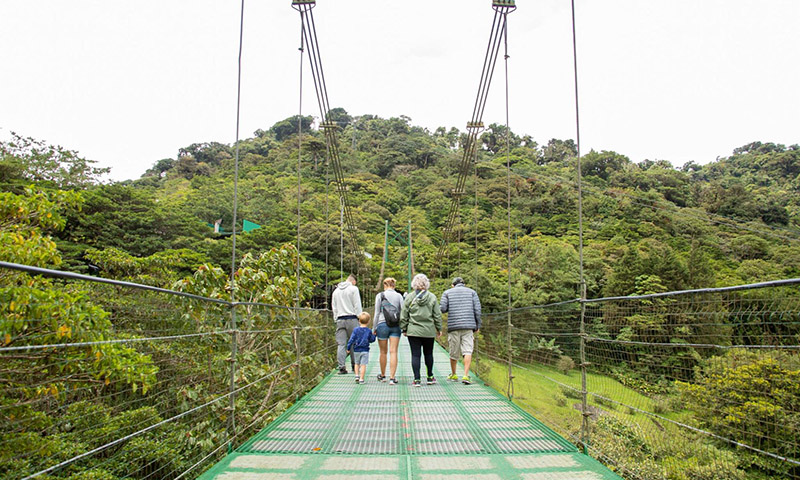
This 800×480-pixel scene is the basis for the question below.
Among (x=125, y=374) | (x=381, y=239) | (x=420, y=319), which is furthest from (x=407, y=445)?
(x=381, y=239)

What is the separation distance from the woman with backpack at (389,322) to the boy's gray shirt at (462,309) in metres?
0.40

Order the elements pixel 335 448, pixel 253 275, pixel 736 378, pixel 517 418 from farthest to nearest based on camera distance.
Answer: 1. pixel 253 275
2. pixel 517 418
3. pixel 335 448
4. pixel 736 378

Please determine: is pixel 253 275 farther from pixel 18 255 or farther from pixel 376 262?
pixel 376 262

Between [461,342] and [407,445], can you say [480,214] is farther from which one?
[407,445]

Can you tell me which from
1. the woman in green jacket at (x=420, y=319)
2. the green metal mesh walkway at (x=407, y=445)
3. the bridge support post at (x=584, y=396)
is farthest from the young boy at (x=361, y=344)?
the bridge support post at (x=584, y=396)

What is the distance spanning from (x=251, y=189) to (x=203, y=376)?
27463 millimetres

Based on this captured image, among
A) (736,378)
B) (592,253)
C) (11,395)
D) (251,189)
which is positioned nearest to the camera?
(736,378)

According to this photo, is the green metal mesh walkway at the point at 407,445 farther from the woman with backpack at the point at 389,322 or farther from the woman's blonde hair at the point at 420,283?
the woman's blonde hair at the point at 420,283

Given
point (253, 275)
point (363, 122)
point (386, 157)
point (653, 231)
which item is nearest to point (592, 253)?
point (653, 231)

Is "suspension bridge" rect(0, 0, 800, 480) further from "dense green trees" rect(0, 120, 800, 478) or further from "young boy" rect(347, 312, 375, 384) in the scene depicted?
"young boy" rect(347, 312, 375, 384)

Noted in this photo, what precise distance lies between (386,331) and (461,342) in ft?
2.06

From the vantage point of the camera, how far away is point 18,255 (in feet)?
9.87

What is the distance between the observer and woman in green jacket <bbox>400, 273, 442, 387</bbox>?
3.89m

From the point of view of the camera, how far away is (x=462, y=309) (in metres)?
4.06
